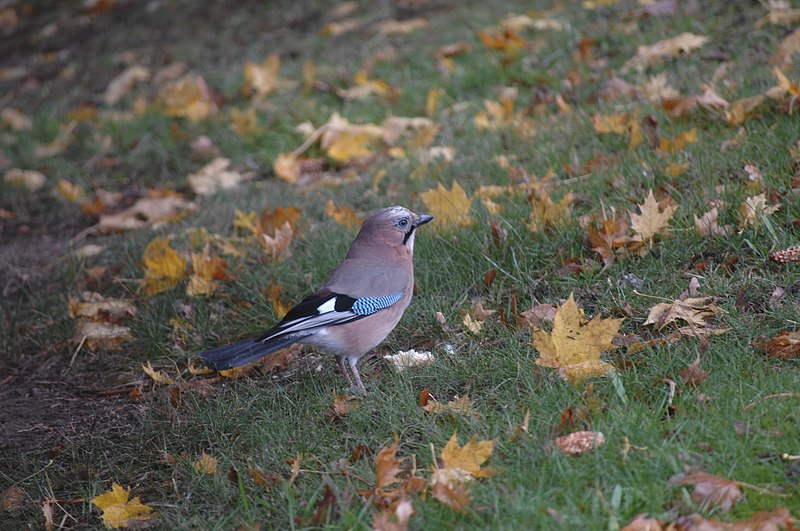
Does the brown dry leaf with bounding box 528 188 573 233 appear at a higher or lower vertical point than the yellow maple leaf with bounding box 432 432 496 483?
lower

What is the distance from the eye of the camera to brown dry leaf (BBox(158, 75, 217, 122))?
7.55 m

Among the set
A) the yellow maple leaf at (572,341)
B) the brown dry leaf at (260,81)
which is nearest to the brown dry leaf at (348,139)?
the brown dry leaf at (260,81)

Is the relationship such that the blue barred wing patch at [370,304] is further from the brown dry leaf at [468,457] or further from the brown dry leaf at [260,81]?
the brown dry leaf at [260,81]

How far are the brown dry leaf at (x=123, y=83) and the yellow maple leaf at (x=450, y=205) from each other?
5.01 metres

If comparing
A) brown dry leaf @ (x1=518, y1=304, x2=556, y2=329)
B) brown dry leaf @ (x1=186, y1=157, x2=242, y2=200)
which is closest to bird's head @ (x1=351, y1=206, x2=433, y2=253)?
brown dry leaf @ (x1=518, y1=304, x2=556, y2=329)

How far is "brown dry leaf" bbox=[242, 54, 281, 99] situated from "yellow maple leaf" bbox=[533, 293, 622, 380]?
4908mm

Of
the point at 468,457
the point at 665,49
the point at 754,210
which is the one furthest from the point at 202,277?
the point at 665,49

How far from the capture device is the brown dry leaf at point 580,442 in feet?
9.58

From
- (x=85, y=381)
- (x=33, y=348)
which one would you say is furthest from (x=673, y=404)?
(x=33, y=348)

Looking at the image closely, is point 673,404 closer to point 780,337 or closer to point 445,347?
point 780,337

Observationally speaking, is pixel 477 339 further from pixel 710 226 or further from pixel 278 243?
pixel 278 243

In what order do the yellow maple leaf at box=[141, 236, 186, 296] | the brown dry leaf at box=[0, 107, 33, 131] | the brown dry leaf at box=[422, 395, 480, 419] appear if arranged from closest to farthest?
the brown dry leaf at box=[422, 395, 480, 419]
the yellow maple leaf at box=[141, 236, 186, 296]
the brown dry leaf at box=[0, 107, 33, 131]

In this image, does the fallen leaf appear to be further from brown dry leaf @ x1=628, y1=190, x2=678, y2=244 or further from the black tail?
brown dry leaf @ x1=628, y1=190, x2=678, y2=244

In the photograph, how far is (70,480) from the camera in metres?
3.57
